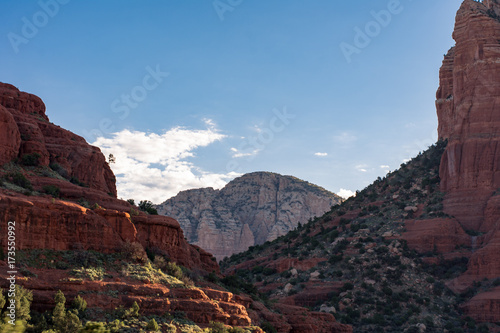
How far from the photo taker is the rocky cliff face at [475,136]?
8780cm

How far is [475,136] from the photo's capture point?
313 ft

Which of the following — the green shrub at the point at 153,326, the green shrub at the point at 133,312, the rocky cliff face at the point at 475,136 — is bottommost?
the green shrub at the point at 153,326

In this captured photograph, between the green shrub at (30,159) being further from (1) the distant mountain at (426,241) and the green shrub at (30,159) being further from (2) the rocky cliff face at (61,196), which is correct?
(1) the distant mountain at (426,241)

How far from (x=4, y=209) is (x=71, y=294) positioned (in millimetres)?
6702

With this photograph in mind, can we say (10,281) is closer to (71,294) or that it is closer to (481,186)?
(71,294)

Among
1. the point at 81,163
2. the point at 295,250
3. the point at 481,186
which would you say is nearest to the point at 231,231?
the point at 295,250

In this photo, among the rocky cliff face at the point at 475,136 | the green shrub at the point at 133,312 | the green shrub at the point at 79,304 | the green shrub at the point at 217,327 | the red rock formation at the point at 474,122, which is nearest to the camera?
the green shrub at the point at 79,304

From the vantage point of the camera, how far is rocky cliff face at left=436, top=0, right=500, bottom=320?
87800 mm

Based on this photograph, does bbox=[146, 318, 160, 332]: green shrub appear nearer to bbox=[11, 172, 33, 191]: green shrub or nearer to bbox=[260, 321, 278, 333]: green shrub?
bbox=[260, 321, 278, 333]: green shrub

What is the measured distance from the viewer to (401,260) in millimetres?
84438

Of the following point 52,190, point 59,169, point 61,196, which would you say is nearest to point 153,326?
point 61,196
